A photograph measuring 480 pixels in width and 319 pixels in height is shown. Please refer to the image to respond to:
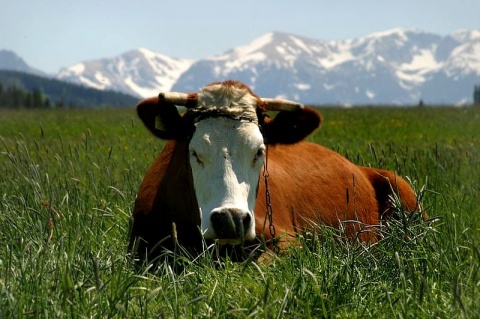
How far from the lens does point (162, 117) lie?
6.51 meters

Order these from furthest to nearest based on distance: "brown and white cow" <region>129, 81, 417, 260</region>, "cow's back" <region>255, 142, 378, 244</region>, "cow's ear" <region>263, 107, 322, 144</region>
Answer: "cow's back" <region>255, 142, 378, 244</region>
"cow's ear" <region>263, 107, 322, 144</region>
"brown and white cow" <region>129, 81, 417, 260</region>

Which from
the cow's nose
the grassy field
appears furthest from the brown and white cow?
the grassy field

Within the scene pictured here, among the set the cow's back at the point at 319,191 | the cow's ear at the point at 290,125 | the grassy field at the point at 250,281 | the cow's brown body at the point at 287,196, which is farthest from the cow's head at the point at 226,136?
the cow's back at the point at 319,191

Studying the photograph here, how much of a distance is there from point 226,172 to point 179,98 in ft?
2.91

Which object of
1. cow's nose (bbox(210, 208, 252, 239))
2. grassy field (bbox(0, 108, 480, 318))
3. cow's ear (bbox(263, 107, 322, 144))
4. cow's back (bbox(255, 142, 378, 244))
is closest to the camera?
grassy field (bbox(0, 108, 480, 318))

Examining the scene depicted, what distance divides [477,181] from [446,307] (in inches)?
201

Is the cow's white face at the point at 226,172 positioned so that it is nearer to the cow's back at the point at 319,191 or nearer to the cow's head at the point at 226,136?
the cow's head at the point at 226,136

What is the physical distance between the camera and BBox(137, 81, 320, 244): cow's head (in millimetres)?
5527

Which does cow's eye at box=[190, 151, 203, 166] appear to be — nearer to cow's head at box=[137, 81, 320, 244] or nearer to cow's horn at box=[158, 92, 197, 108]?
cow's head at box=[137, 81, 320, 244]

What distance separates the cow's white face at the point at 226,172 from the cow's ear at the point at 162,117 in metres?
0.31

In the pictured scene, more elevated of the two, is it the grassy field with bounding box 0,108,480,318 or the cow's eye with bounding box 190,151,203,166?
the cow's eye with bounding box 190,151,203,166

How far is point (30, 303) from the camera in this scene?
153 inches

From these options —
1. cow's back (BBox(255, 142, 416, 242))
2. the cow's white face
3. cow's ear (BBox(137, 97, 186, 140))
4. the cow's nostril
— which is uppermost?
cow's ear (BBox(137, 97, 186, 140))

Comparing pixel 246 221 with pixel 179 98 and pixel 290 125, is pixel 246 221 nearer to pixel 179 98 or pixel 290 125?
pixel 179 98
